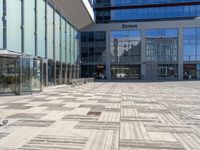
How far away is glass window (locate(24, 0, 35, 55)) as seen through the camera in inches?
837

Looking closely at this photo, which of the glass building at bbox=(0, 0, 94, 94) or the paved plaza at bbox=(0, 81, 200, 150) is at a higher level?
the glass building at bbox=(0, 0, 94, 94)

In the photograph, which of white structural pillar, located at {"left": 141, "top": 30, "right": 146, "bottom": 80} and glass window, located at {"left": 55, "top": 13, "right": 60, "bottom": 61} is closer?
glass window, located at {"left": 55, "top": 13, "right": 60, "bottom": 61}

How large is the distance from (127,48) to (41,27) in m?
32.2

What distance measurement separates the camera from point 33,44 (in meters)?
23.1

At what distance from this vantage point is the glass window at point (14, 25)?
722 inches

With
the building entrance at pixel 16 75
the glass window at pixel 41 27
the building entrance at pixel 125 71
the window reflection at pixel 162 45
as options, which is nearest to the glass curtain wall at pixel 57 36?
the glass window at pixel 41 27

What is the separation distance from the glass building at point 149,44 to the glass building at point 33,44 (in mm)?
19208

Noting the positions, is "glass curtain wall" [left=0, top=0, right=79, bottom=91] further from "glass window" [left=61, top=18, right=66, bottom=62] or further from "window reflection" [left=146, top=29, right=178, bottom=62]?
"window reflection" [left=146, top=29, right=178, bottom=62]

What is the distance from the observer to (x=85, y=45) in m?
55.8

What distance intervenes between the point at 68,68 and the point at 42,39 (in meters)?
13.0

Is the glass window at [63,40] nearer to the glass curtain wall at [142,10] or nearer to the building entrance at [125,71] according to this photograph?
the building entrance at [125,71]

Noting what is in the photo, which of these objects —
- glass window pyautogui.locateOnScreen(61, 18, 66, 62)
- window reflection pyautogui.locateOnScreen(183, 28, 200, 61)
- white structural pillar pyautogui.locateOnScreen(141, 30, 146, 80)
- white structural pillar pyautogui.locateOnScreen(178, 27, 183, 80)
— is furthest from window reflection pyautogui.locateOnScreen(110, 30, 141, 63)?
glass window pyautogui.locateOnScreen(61, 18, 66, 62)

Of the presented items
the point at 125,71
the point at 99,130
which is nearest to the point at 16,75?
the point at 99,130

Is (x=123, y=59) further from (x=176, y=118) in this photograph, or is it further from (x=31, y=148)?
(x=31, y=148)
